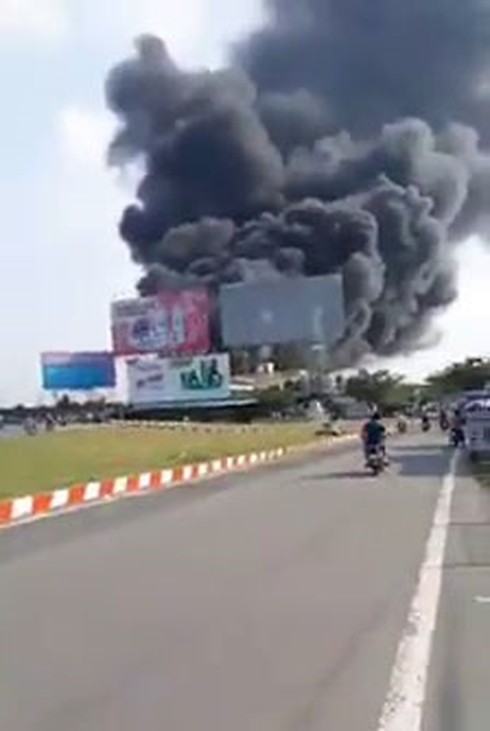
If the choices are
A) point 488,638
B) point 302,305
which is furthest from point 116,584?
point 302,305

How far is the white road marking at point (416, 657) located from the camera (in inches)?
299

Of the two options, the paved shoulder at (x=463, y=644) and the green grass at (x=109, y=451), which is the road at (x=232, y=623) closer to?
the paved shoulder at (x=463, y=644)

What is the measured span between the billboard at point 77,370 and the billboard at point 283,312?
8198 mm

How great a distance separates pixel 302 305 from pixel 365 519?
2931 inches

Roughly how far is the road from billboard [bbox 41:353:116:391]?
258 ft

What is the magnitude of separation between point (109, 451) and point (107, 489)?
24723 millimetres

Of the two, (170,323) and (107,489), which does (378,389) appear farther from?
(107,489)

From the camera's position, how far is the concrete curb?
27188mm

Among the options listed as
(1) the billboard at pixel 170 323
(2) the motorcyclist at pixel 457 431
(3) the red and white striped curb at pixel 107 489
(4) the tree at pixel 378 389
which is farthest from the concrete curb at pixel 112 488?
(4) the tree at pixel 378 389

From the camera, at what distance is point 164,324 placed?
98.1m

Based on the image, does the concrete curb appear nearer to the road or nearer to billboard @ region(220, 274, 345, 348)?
the road

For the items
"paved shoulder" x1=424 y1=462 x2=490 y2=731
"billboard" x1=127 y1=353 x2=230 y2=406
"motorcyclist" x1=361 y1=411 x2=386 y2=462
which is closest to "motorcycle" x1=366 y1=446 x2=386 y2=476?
"motorcyclist" x1=361 y1=411 x2=386 y2=462

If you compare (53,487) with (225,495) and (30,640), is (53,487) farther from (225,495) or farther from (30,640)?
(30,640)

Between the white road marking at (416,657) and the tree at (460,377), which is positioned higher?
the tree at (460,377)
